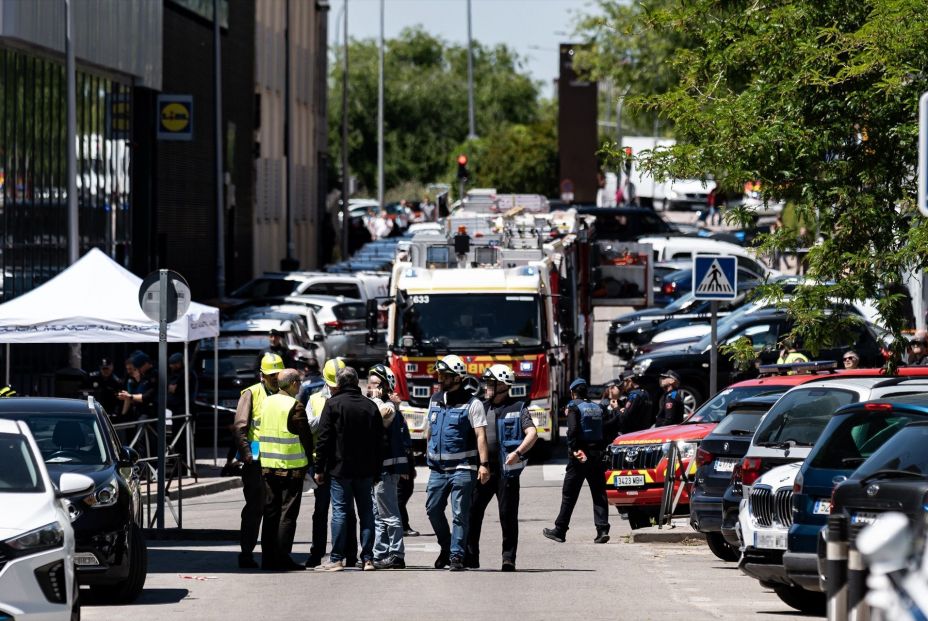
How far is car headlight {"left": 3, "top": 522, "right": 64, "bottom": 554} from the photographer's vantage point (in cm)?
1013

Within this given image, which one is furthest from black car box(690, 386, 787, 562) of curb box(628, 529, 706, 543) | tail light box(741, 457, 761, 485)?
curb box(628, 529, 706, 543)

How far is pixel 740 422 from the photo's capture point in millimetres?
16844

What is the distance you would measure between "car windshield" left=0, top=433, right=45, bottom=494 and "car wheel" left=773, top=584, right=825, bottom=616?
215 inches

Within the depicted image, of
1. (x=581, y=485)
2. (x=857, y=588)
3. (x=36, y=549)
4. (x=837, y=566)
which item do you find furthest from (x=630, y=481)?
(x=857, y=588)

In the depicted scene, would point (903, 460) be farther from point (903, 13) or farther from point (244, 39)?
point (244, 39)

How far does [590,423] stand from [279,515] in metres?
4.09

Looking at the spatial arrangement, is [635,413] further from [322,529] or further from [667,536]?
[322,529]

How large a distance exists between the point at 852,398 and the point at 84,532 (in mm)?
5768

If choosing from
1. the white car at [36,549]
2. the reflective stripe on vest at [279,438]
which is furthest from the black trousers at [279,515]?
the white car at [36,549]

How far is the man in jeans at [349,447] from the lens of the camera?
15.3 meters

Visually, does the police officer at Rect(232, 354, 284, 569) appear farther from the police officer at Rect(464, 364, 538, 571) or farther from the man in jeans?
the police officer at Rect(464, 364, 538, 571)

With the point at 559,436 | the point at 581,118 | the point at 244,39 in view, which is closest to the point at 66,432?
the point at 559,436

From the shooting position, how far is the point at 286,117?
52.9 meters

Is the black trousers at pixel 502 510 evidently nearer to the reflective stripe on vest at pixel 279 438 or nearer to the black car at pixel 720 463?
the reflective stripe on vest at pixel 279 438
